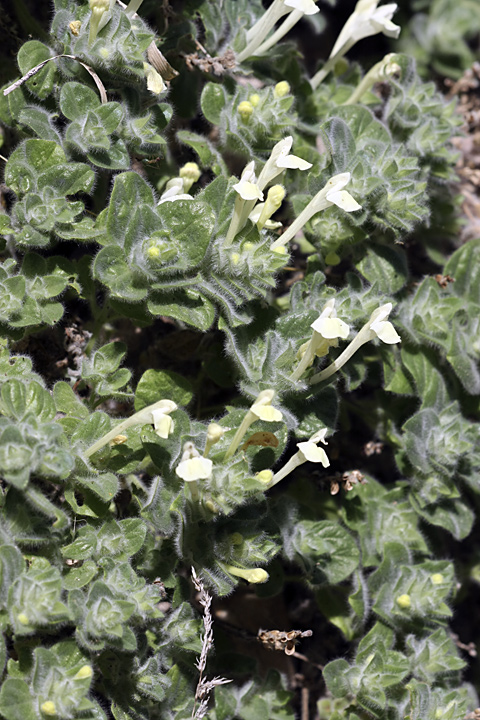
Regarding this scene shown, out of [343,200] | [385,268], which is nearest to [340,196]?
[343,200]

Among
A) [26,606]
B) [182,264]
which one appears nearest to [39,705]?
[26,606]

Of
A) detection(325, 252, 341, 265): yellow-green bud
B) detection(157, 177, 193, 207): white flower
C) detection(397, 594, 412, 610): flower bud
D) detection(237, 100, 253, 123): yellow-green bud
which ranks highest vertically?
detection(237, 100, 253, 123): yellow-green bud

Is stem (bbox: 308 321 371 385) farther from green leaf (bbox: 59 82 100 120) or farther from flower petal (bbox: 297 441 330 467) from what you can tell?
green leaf (bbox: 59 82 100 120)

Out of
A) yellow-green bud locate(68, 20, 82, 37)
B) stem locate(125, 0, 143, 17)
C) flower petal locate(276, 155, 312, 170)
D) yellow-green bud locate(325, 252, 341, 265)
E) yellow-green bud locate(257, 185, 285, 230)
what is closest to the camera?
flower petal locate(276, 155, 312, 170)

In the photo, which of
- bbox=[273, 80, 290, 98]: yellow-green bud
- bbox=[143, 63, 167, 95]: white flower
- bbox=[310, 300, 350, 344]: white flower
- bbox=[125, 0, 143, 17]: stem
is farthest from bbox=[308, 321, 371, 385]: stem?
bbox=[125, 0, 143, 17]: stem

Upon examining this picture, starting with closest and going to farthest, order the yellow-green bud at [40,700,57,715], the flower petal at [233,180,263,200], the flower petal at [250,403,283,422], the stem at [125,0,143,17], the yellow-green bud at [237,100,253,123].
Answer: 1. the yellow-green bud at [40,700,57,715]
2. the flower petal at [250,403,283,422]
3. the flower petal at [233,180,263,200]
4. the stem at [125,0,143,17]
5. the yellow-green bud at [237,100,253,123]

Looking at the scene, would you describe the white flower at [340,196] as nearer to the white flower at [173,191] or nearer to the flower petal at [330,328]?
the flower petal at [330,328]

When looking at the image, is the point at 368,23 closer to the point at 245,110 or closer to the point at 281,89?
the point at 281,89
